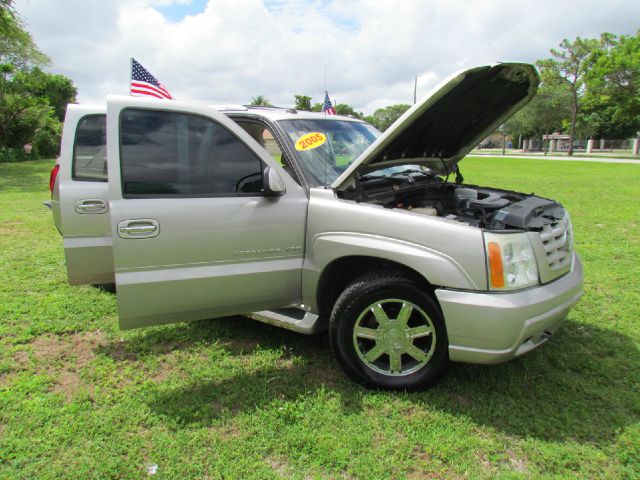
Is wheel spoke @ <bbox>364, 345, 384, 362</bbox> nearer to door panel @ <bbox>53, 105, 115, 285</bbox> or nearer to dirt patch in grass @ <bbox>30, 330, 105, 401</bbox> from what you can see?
dirt patch in grass @ <bbox>30, 330, 105, 401</bbox>

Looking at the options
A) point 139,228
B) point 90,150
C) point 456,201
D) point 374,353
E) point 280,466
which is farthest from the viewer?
point 90,150

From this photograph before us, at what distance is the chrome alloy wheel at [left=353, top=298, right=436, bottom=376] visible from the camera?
3043 mm

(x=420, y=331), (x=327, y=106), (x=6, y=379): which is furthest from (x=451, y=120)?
(x=6, y=379)

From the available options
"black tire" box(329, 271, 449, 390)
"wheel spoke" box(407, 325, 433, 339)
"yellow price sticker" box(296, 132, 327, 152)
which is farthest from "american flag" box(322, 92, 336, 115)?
"wheel spoke" box(407, 325, 433, 339)

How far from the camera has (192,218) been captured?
307 centimetres

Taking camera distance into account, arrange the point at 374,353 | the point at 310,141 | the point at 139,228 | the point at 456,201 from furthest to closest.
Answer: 1. the point at 456,201
2. the point at 310,141
3. the point at 374,353
4. the point at 139,228

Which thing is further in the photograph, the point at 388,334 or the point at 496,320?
the point at 388,334

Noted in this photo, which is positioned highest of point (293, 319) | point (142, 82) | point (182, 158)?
point (142, 82)

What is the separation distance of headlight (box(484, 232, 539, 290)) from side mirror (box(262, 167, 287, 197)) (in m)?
1.36

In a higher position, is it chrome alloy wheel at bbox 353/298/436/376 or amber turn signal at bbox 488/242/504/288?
amber turn signal at bbox 488/242/504/288

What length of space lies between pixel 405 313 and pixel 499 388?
0.88 metres

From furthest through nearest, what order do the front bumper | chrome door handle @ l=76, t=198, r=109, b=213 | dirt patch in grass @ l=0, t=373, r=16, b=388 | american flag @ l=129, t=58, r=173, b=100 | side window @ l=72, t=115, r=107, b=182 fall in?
american flag @ l=129, t=58, r=173, b=100 → side window @ l=72, t=115, r=107, b=182 → chrome door handle @ l=76, t=198, r=109, b=213 → dirt patch in grass @ l=0, t=373, r=16, b=388 → the front bumper

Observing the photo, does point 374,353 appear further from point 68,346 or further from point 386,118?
point 386,118

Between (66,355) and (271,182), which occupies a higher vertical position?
(271,182)
